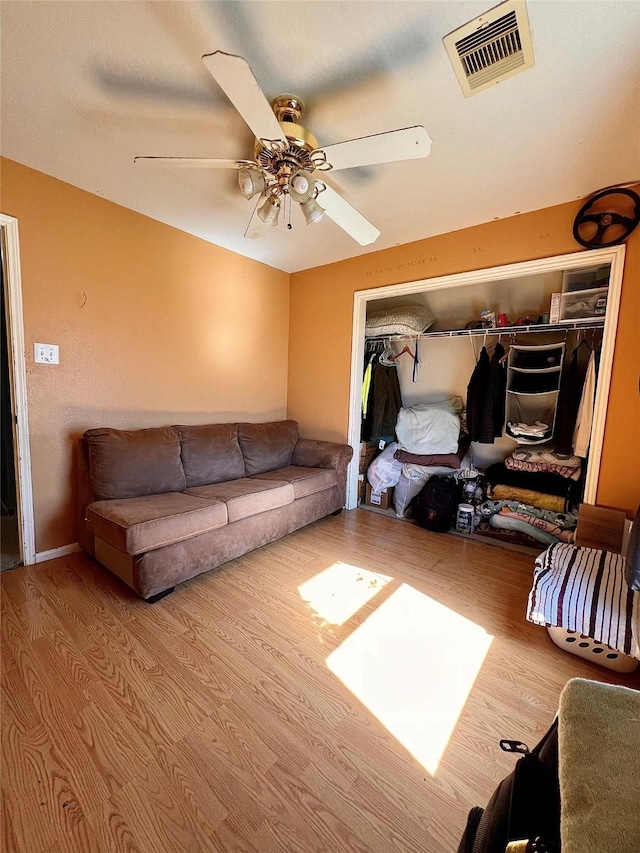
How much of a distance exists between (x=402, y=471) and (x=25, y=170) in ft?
11.6

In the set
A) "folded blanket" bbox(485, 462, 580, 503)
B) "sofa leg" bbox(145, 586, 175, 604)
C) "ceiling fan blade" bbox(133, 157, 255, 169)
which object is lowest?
"sofa leg" bbox(145, 586, 175, 604)

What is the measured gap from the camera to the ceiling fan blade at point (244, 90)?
1032 millimetres

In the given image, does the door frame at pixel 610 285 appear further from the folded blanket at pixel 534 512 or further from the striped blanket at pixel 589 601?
the striped blanket at pixel 589 601

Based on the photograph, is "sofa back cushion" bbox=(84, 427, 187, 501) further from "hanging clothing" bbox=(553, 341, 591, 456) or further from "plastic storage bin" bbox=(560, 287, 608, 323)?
"plastic storage bin" bbox=(560, 287, 608, 323)

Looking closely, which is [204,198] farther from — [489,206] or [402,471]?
[402,471]

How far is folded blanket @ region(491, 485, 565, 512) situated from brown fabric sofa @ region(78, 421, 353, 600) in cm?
135

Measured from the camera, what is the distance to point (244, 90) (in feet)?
3.76

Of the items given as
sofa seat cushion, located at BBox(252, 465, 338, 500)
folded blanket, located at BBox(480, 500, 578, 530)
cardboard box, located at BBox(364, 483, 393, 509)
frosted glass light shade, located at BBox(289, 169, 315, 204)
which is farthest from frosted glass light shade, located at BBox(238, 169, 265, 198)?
folded blanket, located at BBox(480, 500, 578, 530)

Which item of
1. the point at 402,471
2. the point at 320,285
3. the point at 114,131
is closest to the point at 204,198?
the point at 114,131

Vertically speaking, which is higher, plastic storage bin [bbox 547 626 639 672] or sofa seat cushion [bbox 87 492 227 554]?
sofa seat cushion [bbox 87 492 227 554]

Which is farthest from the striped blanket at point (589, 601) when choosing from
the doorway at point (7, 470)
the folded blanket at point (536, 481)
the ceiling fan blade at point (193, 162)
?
the doorway at point (7, 470)

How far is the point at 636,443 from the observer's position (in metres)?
2.07

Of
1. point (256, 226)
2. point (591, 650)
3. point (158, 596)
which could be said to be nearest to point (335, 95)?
point (256, 226)

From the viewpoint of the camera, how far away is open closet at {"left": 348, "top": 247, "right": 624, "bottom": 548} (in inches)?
94.3
